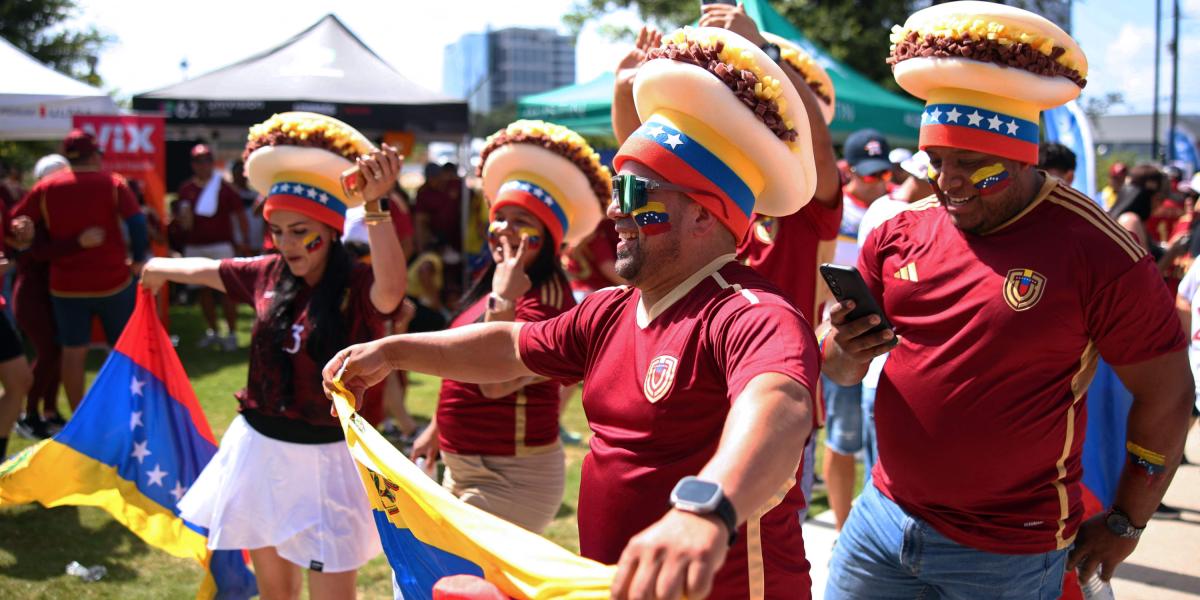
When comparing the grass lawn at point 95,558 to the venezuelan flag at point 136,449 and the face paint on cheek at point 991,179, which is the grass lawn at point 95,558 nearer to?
the venezuelan flag at point 136,449

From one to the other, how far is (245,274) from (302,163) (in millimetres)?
555

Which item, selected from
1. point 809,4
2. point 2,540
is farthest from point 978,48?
point 809,4

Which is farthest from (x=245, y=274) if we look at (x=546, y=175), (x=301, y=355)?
(x=546, y=175)

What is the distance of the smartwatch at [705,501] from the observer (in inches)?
60.6

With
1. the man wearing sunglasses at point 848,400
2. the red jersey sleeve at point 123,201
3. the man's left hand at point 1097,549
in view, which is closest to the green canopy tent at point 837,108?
the man wearing sunglasses at point 848,400

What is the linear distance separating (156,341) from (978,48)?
371 centimetres

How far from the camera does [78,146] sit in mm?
8055

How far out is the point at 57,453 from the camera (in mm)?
4531

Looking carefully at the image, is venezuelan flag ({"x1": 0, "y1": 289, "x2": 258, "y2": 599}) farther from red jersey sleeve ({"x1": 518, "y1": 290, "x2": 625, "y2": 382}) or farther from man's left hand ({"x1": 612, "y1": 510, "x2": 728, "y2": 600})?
man's left hand ({"x1": 612, "y1": 510, "x2": 728, "y2": 600})

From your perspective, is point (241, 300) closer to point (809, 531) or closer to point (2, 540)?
point (2, 540)

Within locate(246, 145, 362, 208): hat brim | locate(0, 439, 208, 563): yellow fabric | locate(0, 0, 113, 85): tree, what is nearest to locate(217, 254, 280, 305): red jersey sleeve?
locate(246, 145, 362, 208): hat brim

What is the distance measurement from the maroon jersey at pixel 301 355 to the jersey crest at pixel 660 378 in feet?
6.03

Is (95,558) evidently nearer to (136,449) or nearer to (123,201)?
(136,449)

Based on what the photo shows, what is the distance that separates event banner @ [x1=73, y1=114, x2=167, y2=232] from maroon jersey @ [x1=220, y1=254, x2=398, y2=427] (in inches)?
305
